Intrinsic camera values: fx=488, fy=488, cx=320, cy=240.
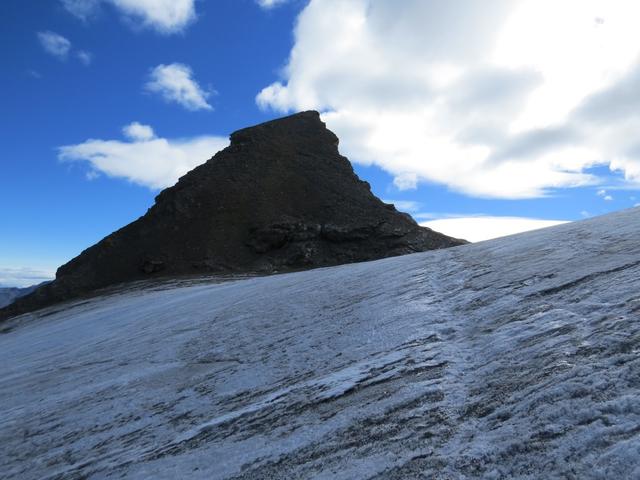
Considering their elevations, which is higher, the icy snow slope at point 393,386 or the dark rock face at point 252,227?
the dark rock face at point 252,227

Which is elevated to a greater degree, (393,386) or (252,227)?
(252,227)

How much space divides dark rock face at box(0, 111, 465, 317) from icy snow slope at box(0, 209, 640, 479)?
37929 mm

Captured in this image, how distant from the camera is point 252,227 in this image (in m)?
55.2

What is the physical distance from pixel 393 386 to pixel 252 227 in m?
50.8

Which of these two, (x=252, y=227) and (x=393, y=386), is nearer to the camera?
(x=393, y=386)

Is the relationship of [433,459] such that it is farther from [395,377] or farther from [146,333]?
[146,333]

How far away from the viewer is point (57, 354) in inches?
527

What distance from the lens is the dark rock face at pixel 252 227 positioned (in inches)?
1944

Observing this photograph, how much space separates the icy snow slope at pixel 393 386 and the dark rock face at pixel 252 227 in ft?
124

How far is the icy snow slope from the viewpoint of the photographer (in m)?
3.65

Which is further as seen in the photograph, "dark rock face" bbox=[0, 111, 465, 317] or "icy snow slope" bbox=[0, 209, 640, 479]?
"dark rock face" bbox=[0, 111, 465, 317]

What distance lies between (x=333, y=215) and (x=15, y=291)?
624 feet

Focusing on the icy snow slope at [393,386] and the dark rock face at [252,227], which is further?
the dark rock face at [252,227]

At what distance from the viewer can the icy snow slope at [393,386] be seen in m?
3.65
